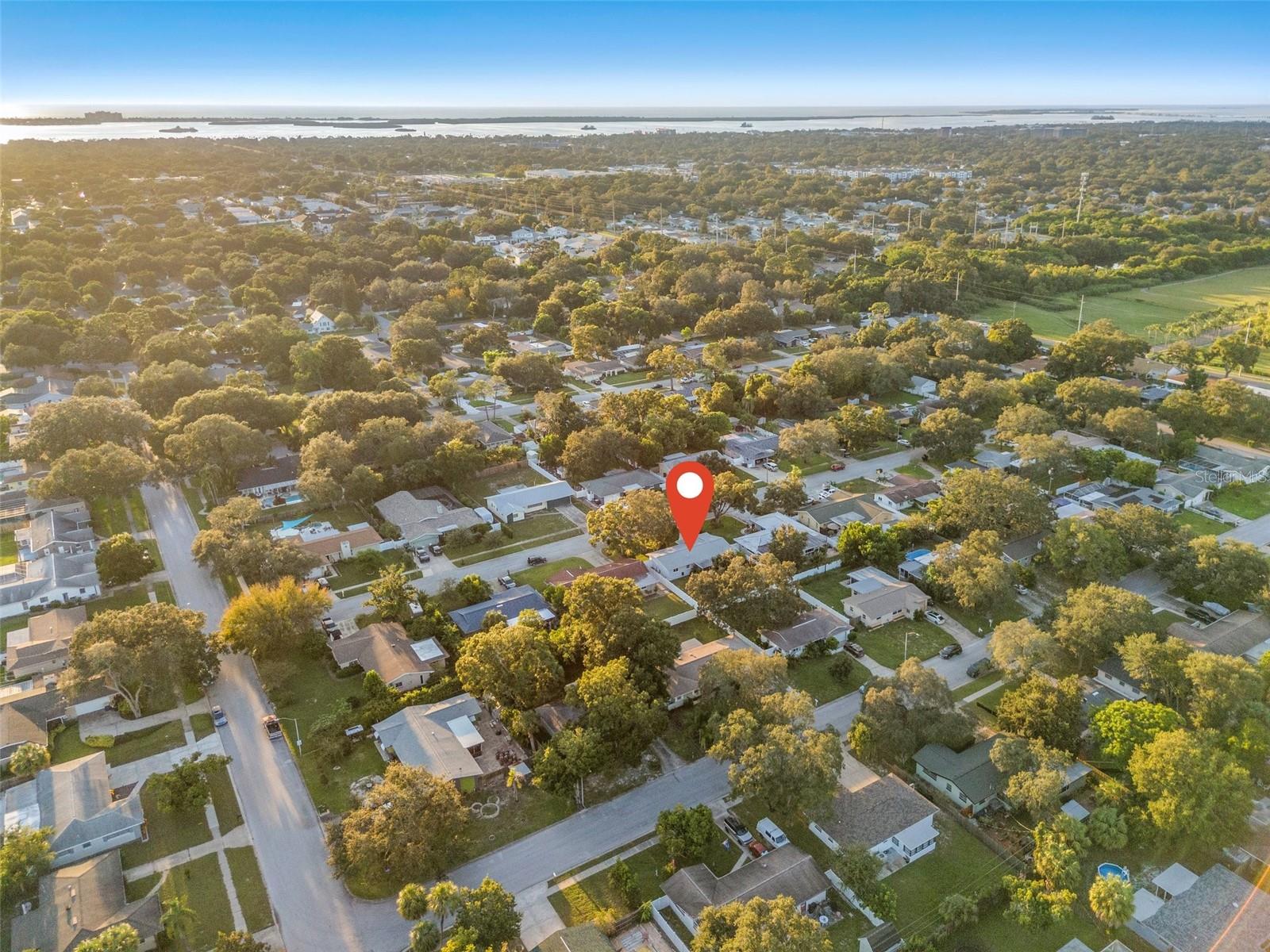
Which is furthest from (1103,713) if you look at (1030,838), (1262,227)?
(1262,227)

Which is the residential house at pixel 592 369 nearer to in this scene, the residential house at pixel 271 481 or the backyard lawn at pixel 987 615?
the residential house at pixel 271 481

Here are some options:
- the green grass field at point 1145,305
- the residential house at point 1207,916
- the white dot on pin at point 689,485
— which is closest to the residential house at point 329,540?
the white dot on pin at point 689,485

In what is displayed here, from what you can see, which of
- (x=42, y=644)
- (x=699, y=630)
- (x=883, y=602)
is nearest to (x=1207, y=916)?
(x=883, y=602)

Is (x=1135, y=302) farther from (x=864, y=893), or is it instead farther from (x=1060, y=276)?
(x=864, y=893)

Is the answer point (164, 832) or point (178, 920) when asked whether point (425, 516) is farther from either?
point (178, 920)

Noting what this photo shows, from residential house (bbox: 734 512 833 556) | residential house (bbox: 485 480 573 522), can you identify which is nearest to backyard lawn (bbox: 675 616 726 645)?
residential house (bbox: 734 512 833 556)
